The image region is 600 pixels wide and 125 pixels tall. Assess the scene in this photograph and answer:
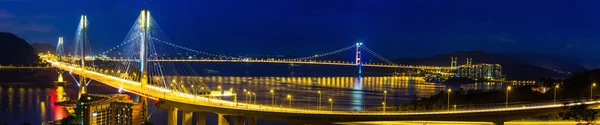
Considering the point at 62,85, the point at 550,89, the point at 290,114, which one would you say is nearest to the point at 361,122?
the point at 290,114

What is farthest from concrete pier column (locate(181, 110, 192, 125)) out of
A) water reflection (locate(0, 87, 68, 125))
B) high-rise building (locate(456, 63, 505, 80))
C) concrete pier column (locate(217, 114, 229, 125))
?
high-rise building (locate(456, 63, 505, 80))

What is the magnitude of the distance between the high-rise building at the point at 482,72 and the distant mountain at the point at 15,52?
3887cm

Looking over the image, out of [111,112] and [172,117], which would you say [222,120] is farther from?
[111,112]

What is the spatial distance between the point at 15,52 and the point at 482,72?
44.2m

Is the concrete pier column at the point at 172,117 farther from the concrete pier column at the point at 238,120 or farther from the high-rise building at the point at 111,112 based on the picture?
the high-rise building at the point at 111,112

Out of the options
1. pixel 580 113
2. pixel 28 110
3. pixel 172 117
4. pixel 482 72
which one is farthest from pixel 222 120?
pixel 482 72

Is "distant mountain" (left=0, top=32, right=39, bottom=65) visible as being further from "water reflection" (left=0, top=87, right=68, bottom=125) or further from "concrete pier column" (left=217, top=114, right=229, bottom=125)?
"concrete pier column" (left=217, top=114, right=229, bottom=125)

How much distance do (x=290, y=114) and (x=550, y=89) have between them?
14.3 m

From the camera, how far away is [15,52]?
5559cm

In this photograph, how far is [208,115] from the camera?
1948cm

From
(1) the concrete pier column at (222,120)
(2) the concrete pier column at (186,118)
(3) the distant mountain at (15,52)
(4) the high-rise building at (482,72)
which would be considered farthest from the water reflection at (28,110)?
(4) the high-rise building at (482,72)

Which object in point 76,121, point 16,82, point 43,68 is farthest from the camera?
point 43,68

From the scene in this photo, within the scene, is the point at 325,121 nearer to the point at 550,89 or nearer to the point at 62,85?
the point at 550,89

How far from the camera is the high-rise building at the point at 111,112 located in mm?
17328
